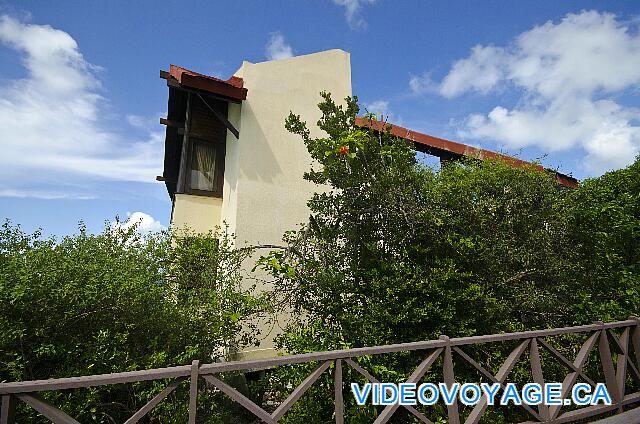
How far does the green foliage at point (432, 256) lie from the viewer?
4426mm

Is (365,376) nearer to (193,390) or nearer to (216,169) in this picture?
(193,390)

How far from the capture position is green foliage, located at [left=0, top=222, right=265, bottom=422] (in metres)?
3.36

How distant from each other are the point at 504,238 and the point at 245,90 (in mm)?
6211

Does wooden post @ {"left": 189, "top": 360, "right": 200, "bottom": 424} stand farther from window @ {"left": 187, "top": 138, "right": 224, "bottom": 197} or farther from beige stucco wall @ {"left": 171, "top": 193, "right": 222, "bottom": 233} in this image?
window @ {"left": 187, "top": 138, "right": 224, "bottom": 197}

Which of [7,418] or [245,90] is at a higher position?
[245,90]

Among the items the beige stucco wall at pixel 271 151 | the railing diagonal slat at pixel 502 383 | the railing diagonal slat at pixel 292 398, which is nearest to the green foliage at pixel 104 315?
the railing diagonal slat at pixel 292 398

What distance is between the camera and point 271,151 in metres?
8.19

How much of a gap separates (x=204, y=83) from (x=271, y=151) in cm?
207

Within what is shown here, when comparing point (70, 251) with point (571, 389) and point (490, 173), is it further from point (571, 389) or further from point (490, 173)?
point (490, 173)

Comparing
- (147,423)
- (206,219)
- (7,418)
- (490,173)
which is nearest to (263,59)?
(206,219)

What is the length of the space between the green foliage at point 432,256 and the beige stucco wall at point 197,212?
375 centimetres

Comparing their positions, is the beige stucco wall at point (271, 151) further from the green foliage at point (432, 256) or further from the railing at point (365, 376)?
the railing at point (365, 376)

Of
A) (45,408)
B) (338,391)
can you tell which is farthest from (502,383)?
(45,408)

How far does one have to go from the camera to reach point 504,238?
4992 mm
